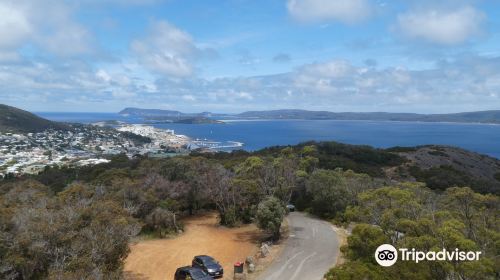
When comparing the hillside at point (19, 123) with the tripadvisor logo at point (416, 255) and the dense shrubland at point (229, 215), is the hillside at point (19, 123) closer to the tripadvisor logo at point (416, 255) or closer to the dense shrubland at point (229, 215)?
the dense shrubland at point (229, 215)

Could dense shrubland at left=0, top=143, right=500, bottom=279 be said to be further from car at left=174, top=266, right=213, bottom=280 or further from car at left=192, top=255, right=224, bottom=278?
car at left=192, top=255, right=224, bottom=278

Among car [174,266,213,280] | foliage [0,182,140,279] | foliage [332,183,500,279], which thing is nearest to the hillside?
foliage [0,182,140,279]

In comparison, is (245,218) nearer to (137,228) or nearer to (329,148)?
(137,228)

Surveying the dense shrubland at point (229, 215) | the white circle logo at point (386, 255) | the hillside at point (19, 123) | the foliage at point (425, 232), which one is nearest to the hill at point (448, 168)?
the dense shrubland at point (229, 215)

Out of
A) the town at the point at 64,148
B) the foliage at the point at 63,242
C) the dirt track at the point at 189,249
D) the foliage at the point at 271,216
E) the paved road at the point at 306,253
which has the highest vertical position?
the foliage at the point at 63,242

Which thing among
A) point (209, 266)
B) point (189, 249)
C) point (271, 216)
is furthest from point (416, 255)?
point (189, 249)

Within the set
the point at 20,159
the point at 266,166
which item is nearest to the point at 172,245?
the point at 266,166

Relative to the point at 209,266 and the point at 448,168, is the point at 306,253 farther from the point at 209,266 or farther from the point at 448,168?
the point at 448,168
